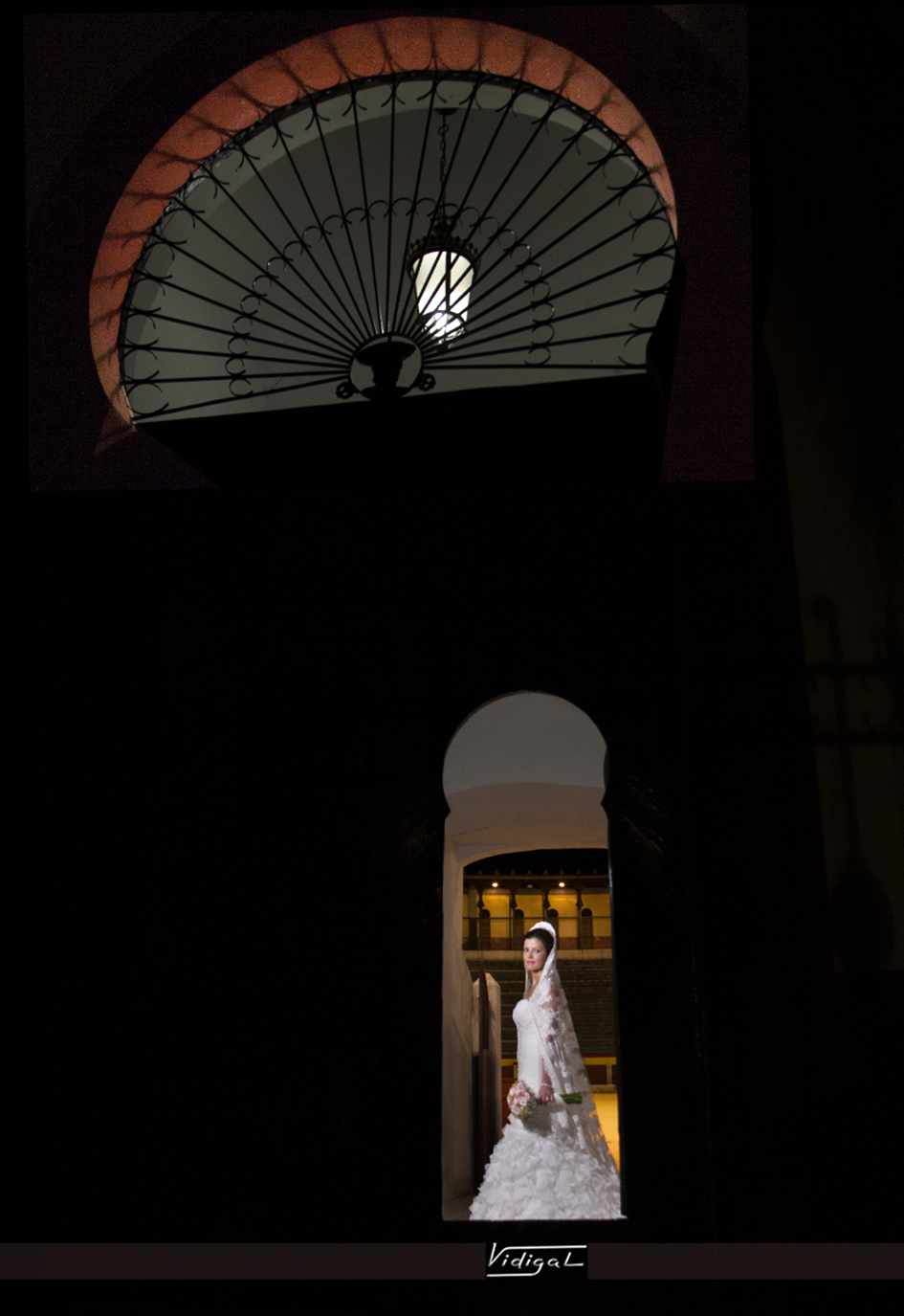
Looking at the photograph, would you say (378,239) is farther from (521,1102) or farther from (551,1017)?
(521,1102)

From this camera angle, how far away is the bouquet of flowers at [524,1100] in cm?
537

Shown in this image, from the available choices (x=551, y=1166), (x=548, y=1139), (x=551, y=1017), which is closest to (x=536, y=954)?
(x=551, y=1017)

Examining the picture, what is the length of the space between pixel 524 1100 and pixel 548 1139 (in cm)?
33

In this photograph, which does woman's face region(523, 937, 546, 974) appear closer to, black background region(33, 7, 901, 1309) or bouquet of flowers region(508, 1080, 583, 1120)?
bouquet of flowers region(508, 1080, 583, 1120)

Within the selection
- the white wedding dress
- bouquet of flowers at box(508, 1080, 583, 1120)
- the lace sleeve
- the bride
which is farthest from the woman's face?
bouquet of flowers at box(508, 1080, 583, 1120)

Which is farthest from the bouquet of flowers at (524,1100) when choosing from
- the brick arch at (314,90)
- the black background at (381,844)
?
the brick arch at (314,90)

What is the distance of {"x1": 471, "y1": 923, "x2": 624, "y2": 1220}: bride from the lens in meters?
4.80

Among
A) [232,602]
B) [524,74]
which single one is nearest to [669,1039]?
[232,602]

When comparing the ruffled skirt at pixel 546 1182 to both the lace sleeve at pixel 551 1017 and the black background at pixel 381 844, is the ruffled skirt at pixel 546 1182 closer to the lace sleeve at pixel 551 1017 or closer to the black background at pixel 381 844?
the lace sleeve at pixel 551 1017

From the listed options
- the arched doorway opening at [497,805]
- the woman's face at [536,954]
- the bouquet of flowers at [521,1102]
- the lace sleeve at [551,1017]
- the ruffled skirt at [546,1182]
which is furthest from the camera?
the woman's face at [536,954]

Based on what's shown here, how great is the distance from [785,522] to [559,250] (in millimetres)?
2754

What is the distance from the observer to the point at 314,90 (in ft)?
13.9

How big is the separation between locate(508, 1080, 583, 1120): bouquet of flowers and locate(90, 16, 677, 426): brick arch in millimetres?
4017

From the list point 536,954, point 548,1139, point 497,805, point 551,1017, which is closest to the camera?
point 548,1139
